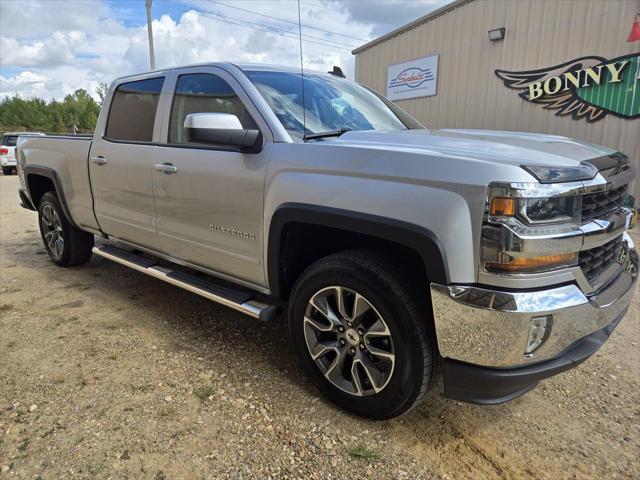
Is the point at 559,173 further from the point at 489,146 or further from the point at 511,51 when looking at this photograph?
the point at 511,51

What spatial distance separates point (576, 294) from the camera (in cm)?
200

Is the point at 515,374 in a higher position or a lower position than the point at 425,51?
lower

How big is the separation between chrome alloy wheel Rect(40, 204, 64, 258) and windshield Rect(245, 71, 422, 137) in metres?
3.26

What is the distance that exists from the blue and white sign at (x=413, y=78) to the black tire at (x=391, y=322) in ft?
33.2

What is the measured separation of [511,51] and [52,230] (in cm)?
924

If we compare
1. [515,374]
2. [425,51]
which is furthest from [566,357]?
[425,51]

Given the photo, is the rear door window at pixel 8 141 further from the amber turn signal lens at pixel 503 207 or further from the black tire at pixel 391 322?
the amber turn signal lens at pixel 503 207

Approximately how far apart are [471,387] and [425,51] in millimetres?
11017

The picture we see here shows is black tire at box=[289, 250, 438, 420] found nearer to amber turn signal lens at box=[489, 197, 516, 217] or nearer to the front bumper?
the front bumper

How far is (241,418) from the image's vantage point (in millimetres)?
2520

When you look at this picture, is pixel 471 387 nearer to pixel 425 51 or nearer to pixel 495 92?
pixel 495 92

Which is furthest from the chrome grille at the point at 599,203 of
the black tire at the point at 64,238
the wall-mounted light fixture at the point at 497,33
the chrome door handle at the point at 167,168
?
the wall-mounted light fixture at the point at 497,33

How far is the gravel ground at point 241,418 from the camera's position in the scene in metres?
2.19

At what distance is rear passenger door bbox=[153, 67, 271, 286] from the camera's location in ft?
9.28
